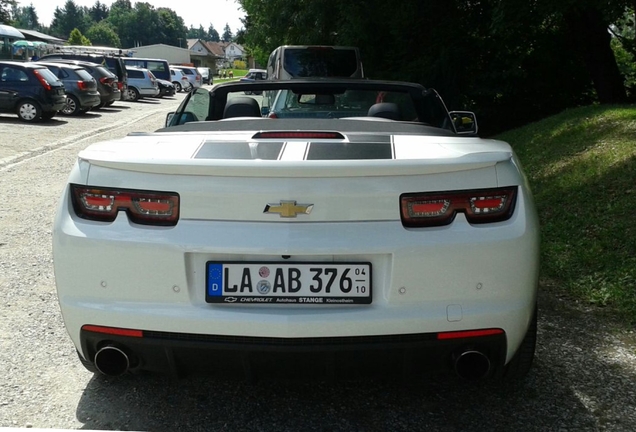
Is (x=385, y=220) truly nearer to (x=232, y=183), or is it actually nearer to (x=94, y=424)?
(x=232, y=183)

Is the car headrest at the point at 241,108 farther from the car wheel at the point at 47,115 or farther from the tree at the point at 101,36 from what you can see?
the tree at the point at 101,36

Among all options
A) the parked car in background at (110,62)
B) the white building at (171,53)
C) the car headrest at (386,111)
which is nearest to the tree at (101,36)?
the white building at (171,53)

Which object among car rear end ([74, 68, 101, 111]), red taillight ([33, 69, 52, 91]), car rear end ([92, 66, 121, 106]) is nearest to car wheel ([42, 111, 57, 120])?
red taillight ([33, 69, 52, 91])

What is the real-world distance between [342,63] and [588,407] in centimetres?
1379

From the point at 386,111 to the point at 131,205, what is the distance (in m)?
2.10

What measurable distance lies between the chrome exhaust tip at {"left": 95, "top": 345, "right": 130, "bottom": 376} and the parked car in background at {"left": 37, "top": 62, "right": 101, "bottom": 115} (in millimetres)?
21405

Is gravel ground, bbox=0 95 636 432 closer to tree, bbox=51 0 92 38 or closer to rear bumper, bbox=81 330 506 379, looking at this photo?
rear bumper, bbox=81 330 506 379

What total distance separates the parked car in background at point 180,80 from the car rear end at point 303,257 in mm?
50046

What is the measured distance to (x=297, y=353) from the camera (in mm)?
2900

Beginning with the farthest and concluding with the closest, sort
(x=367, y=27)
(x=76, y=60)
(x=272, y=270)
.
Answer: (x=76, y=60) < (x=367, y=27) < (x=272, y=270)

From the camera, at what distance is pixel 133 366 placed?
124 inches

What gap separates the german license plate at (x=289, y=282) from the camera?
287cm

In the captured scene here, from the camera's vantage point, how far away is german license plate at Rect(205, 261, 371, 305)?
2867mm

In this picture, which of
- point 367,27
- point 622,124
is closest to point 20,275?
point 622,124
